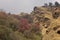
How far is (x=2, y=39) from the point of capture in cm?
4450

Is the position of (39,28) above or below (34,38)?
above

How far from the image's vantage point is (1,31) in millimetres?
45750

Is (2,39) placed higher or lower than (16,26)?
lower

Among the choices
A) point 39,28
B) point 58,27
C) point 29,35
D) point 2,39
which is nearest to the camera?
point 58,27

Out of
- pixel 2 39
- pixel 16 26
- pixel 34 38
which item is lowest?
pixel 2 39

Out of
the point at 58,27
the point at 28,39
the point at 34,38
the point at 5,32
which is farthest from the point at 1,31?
the point at 58,27

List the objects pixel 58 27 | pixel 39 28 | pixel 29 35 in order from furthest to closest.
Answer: pixel 39 28
pixel 29 35
pixel 58 27

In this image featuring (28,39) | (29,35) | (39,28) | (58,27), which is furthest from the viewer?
(39,28)

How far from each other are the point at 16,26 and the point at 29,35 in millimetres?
11822

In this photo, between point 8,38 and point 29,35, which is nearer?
point 8,38

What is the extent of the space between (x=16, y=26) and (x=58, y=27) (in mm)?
39586

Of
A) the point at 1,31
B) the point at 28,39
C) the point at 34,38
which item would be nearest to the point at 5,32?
the point at 1,31

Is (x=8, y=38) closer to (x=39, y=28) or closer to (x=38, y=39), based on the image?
(x=38, y=39)

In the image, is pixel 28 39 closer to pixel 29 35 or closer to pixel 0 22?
pixel 29 35
